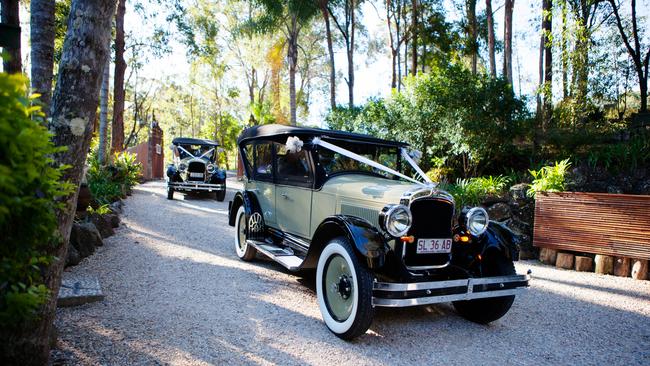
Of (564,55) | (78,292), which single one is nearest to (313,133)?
(78,292)

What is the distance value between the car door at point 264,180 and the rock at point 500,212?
4.03 meters

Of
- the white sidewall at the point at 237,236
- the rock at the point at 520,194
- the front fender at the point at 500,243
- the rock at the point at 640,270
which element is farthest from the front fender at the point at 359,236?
the rock at the point at 520,194

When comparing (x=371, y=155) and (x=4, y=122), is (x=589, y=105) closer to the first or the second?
(x=371, y=155)

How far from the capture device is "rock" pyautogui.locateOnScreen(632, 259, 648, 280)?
524cm

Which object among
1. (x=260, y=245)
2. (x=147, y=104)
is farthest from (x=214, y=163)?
(x=147, y=104)

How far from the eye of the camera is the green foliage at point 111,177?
8.04 metres

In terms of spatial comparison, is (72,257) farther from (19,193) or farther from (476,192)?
(476,192)

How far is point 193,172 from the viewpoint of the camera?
11.9 metres

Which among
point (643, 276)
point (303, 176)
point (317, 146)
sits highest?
point (317, 146)

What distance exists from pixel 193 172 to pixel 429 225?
386 inches

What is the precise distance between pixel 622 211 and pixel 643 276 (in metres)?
0.88

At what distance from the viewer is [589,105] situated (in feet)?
31.0

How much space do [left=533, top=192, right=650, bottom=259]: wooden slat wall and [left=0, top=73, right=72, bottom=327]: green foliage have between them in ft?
21.0

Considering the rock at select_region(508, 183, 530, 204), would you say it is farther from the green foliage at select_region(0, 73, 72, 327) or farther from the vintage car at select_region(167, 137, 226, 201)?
the vintage car at select_region(167, 137, 226, 201)
